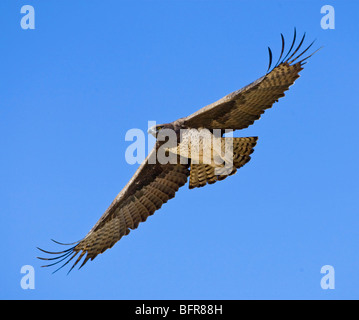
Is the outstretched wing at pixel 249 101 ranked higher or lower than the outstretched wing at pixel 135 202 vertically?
higher

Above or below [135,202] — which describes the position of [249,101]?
above

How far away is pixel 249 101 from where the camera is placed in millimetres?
10477

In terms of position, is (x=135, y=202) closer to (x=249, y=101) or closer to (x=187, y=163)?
(x=187, y=163)

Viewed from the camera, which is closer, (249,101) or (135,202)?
(249,101)

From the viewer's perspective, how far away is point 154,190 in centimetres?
1166

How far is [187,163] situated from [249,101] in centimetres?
172

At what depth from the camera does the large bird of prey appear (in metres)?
10.2

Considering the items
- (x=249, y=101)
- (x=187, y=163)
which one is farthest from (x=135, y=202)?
(x=249, y=101)

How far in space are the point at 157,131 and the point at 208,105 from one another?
1.06m

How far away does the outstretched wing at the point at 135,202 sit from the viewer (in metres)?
11.3

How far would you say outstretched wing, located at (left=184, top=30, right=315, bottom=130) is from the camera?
10125mm

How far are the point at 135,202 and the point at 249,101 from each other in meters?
2.70

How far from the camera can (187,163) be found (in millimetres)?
11570

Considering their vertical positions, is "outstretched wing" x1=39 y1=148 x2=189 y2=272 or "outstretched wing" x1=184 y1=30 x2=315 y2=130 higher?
"outstretched wing" x1=184 y1=30 x2=315 y2=130
